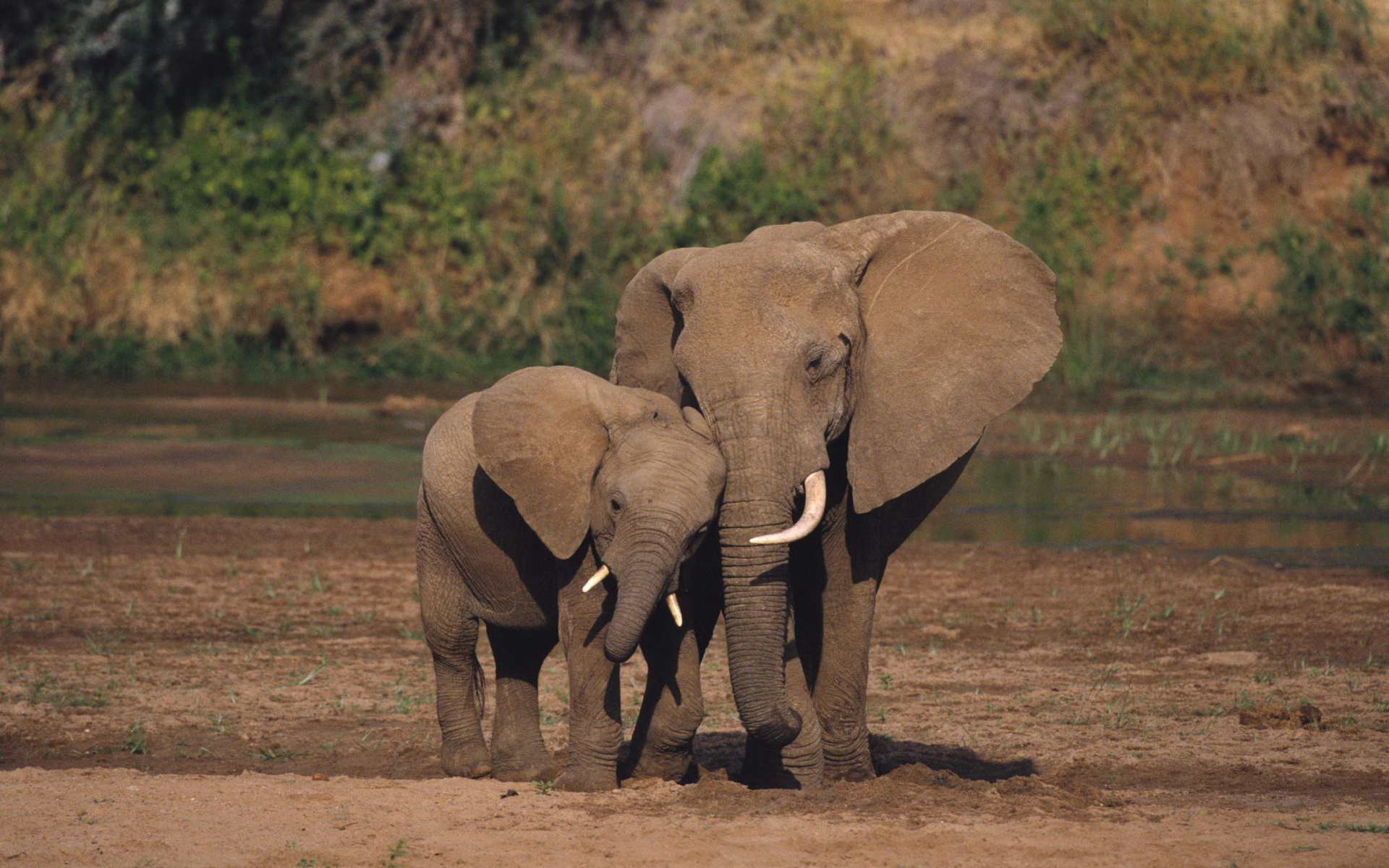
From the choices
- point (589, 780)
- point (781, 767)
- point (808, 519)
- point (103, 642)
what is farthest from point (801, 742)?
point (103, 642)

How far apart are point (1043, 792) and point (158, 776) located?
3021 mm

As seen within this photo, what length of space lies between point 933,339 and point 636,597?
1.74 metres

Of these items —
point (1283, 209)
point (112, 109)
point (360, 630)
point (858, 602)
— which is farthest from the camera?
point (112, 109)

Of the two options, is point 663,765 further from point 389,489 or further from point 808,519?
point 389,489

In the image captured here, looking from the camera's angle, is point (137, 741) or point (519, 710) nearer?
point (519, 710)

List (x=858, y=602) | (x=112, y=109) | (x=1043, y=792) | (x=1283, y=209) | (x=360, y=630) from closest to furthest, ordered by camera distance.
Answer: (x=1043, y=792), (x=858, y=602), (x=360, y=630), (x=1283, y=209), (x=112, y=109)

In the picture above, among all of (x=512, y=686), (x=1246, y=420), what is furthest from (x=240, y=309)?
(x=512, y=686)

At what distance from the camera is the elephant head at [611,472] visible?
19.0 ft

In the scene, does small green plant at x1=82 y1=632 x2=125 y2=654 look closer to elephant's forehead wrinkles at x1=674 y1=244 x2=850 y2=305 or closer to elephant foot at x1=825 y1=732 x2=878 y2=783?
elephant foot at x1=825 y1=732 x2=878 y2=783

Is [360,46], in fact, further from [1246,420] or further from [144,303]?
[1246,420]

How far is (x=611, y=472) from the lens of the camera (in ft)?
20.0

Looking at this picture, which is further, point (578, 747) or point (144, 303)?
point (144, 303)

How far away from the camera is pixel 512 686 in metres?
7.16

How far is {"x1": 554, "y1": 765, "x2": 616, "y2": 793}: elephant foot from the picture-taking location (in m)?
6.40
